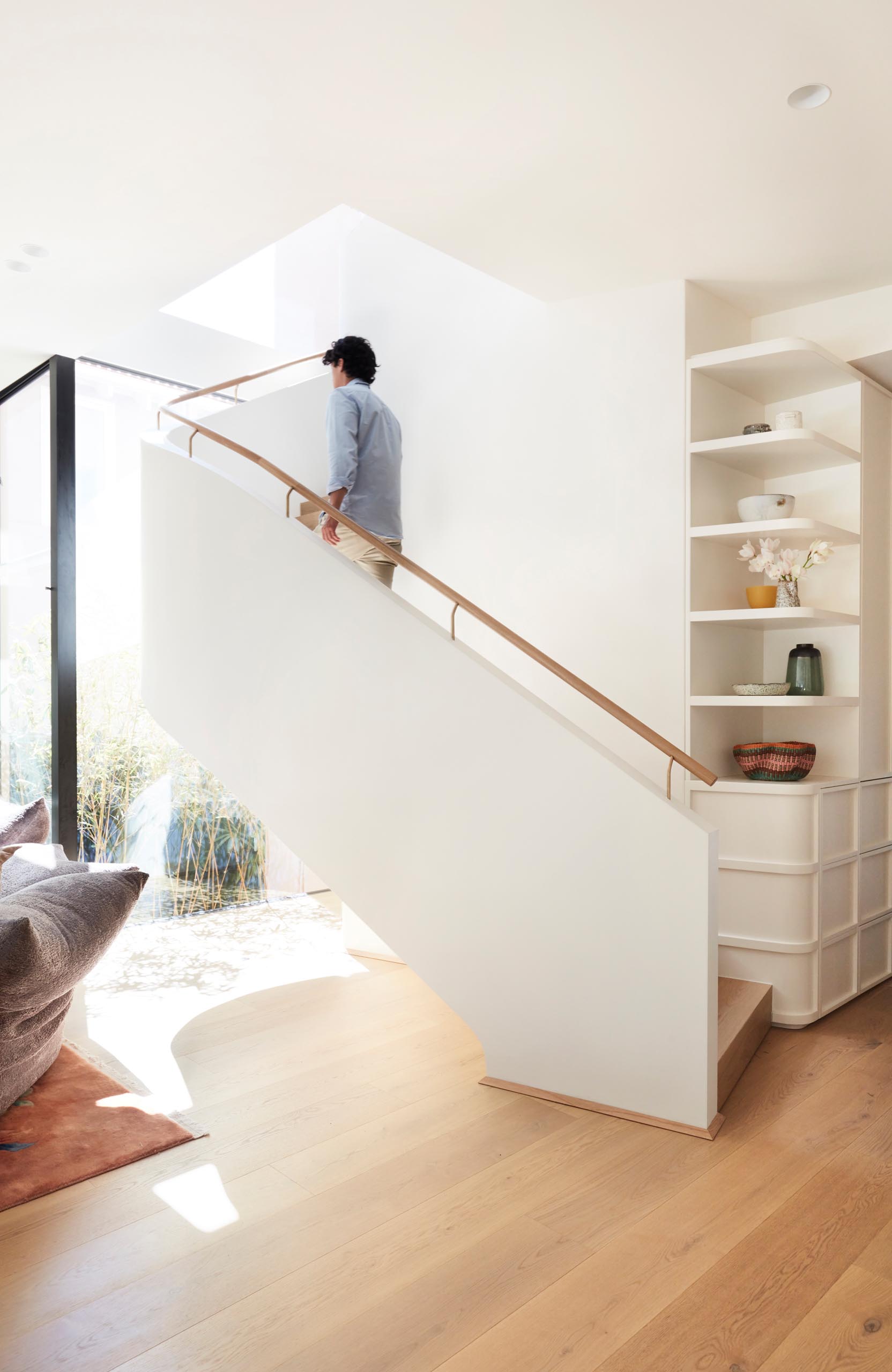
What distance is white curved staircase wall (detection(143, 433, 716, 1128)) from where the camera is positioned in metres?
2.73

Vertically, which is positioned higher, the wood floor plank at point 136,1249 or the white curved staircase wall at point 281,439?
the white curved staircase wall at point 281,439

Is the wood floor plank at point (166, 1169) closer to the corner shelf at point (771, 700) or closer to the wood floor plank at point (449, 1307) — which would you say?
the wood floor plank at point (449, 1307)

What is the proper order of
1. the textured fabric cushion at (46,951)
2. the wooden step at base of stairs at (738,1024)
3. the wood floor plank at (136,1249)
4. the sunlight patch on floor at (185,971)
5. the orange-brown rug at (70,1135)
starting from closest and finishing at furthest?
1. the wood floor plank at (136,1249)
2. the textured fabric cushion at (46,951)
3. the orange-brown rug at (70,1135)
4. the wooden step at base of stairs at (738,1024)
5. the sunlight patch on floor at (185,971)

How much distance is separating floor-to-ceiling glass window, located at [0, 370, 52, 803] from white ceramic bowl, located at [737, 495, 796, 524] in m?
3.61

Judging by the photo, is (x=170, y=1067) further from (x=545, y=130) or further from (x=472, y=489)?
(x=545, y=130)

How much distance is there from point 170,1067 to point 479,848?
130 cm

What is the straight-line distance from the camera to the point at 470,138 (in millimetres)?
2881

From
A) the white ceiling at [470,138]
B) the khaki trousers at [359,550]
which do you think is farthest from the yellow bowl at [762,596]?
the khaki trousers at [359,550]

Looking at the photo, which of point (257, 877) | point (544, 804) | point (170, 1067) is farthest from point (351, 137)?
point (257, 877)

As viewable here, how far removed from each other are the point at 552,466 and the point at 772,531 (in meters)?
1.04

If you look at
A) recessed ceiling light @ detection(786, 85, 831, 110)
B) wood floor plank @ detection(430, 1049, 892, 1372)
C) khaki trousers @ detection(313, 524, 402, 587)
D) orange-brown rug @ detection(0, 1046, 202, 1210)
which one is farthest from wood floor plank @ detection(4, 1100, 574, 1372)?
recessed ceiling light @ detection(786, 85, 831, 110)

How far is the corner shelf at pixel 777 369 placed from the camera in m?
3.59

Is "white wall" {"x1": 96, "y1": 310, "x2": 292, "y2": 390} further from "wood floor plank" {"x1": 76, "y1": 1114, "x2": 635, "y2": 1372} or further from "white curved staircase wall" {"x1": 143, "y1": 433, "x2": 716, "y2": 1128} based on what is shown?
"wood floor plank" {"x1": 76, "y1": 1114, "x2": 635, "y2": 1372}

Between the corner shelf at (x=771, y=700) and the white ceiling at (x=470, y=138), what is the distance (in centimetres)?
173
